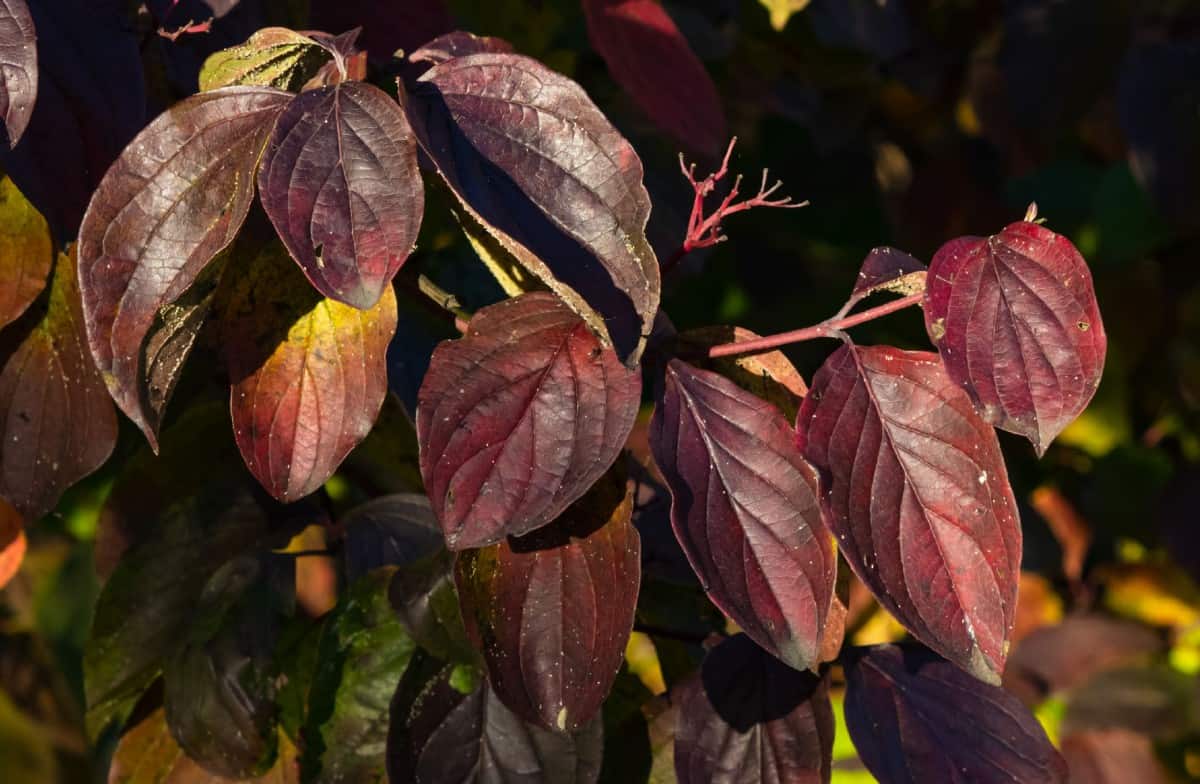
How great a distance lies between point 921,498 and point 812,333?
0.12 m

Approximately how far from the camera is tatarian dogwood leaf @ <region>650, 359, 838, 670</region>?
69 cm

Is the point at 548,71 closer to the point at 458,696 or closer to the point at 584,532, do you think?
the point at 584,532

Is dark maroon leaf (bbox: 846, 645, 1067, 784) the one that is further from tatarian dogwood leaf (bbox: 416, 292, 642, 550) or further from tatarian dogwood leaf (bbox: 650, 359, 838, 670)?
tatarian dogwood leaf (bbox: 416, 292, 642, 550)

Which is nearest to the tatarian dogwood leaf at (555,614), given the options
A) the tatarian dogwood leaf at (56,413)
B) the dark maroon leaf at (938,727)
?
the dark maroon leaf at (938,727)

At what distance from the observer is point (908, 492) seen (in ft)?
2.34

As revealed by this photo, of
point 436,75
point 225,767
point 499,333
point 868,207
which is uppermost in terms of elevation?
point 436,75

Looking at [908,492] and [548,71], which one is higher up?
[548,71]

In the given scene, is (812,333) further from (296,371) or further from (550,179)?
(296,371)

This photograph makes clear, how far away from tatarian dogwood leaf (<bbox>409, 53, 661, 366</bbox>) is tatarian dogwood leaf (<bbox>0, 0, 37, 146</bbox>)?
8.3 inches

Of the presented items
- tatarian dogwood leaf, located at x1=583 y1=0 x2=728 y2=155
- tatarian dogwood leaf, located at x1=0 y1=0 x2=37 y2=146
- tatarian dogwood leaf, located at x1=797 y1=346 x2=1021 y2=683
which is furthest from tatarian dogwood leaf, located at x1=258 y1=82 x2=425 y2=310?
tatarian dogwood leaf, located at x1=583 y1=0 x2=728 y2=155

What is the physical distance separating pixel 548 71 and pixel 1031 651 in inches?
53.7

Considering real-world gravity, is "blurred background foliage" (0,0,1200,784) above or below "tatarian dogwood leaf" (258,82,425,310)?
below

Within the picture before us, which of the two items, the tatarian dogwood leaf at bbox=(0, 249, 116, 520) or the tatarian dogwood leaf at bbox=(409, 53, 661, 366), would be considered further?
the tatarian dogwood leaf at bbox=(0, 249, 116, 520)

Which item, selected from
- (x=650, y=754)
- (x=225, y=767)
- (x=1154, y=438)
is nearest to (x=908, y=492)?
(x=650, y=754)
